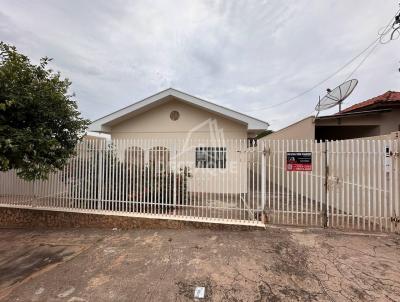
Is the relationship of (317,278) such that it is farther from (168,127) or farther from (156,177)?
(168,127)

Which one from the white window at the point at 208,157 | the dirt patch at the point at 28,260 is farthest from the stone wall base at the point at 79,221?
the white window at the point at 208,157

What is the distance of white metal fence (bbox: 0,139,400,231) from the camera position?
5418 millimetres

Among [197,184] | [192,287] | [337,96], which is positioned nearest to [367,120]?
[337,96]

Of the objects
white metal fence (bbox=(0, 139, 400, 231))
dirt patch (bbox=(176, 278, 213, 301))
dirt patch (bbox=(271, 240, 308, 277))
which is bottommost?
dirt patch (bbox=(176, 278, 213, 301))

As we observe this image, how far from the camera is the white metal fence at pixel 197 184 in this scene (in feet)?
17.8

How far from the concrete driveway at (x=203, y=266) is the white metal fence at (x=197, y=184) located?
560 mm

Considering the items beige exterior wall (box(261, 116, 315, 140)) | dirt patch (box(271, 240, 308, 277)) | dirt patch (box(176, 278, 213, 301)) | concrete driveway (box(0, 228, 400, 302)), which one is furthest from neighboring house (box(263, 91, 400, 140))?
dirt patch (box(176, 278, 213, 301))

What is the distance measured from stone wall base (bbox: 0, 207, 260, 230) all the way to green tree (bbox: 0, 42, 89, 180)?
6.60 feet

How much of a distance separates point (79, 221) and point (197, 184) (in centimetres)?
352

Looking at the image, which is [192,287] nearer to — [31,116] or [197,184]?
[197,184]

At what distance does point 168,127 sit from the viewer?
9.88m

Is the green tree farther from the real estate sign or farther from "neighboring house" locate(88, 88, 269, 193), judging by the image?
the real estate sign

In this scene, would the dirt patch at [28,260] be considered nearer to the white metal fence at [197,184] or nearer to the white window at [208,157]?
the white metal fence at [197,184]

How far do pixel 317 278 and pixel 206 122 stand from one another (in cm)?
710
